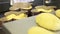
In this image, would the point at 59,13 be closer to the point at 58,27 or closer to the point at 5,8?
the point at 58,27

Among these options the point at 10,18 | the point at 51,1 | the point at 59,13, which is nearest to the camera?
the point at 59,13

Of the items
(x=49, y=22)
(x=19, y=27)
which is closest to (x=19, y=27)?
(x=19, y=27)

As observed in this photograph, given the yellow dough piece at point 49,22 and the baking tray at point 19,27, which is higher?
the yellow dough piece at point 49,22

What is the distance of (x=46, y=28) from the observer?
64 cm

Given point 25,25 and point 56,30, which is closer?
point 56,30

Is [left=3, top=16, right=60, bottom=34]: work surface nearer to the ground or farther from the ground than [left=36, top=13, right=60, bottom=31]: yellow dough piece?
nearer to the ground

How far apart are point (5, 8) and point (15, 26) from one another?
66cm

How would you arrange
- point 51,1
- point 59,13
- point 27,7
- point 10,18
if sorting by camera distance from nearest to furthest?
point 59,13 → point 10,18 → point 27,7 → point 51,1

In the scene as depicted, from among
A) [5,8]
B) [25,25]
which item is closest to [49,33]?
[25,25]

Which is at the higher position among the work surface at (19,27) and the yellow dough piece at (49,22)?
the yellow dough piece at (49,22)

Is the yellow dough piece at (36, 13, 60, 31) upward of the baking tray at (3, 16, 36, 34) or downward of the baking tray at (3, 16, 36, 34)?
upward

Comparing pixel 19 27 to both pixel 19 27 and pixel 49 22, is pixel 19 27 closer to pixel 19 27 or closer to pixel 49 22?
pixel 19 27

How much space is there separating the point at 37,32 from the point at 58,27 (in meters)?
0.10

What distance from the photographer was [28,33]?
659mm
